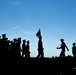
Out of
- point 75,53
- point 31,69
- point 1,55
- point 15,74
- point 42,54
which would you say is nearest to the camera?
point 15,74

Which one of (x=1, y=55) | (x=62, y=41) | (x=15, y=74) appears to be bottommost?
(x=15, y=74)

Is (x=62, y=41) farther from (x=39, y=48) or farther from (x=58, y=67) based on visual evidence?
(x=58, y=67)

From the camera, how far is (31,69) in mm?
14938

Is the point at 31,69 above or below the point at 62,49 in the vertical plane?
below

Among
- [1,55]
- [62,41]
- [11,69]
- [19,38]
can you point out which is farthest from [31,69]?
[19,38]

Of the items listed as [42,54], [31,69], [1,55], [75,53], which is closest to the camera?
[31,69]

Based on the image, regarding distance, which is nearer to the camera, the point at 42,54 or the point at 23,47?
the point at 42,54

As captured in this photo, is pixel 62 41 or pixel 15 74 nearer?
pixel 15 74

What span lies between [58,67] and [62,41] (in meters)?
6.06

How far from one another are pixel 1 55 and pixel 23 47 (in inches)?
251

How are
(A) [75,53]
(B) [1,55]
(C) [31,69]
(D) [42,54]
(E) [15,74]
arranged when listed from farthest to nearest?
1. (A) [75,53]
2. (D) [42,54]
3. (B) [1,55]
4. (C) [31,69]
5. (E) [15,74]

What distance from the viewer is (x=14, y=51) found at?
21234 mm

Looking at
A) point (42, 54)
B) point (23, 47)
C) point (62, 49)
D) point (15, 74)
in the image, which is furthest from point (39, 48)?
point (15, 74)

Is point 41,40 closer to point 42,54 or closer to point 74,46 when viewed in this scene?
point 42,54
